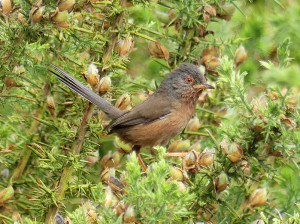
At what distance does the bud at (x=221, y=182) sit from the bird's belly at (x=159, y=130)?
7.22ft

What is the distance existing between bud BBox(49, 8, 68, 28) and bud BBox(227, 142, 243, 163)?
4.05ft

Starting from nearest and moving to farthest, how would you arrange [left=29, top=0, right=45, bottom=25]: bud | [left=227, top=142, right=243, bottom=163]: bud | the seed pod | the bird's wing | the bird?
[left=227, top=142, right=243, bottom=163]: bud, [left=29, top=0, right=45, bottom=25]: bud, the seed pod, the bird, the bird's wing

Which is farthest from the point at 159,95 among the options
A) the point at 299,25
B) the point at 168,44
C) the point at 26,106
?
the point at 299,25

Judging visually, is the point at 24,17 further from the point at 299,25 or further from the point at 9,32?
the point at 299,25

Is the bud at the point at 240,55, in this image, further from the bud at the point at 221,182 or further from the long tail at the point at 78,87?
the bud at the point at 221,182

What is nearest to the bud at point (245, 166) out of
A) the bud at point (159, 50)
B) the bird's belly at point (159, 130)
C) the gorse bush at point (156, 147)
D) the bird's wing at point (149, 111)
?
the gorse bush at point (156, 147)

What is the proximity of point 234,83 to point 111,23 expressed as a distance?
113 cm

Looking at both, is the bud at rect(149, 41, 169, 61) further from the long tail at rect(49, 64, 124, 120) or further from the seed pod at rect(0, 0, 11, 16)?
the seed pod at rect(0, 0, 11, 16)

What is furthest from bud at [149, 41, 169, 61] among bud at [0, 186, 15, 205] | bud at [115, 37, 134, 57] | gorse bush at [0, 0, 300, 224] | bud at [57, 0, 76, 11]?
bud at [0, 186, 15, 205]

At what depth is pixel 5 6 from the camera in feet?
9.73

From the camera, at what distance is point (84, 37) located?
11.1ft

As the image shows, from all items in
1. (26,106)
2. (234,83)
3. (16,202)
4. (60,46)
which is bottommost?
(16,202)

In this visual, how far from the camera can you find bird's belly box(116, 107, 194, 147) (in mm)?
5034

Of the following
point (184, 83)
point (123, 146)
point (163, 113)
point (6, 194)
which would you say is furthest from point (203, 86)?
point (6, 194)
